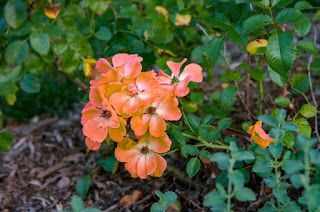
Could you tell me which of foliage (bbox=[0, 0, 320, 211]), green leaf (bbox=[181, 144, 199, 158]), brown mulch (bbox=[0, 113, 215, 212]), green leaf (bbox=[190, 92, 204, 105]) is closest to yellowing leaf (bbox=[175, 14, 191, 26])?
foliage (bbox=[0, 0, 320, 211])

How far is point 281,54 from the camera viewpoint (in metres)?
1.48

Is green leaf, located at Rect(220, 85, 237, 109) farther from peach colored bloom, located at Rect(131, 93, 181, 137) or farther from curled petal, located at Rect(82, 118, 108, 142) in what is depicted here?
curled petal, located at Rect(82, 118, 108, 142)

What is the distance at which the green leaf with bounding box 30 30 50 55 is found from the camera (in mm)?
1338

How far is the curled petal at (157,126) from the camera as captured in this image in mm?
1353

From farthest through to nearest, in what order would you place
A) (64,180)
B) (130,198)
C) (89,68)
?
(64,180), (130,198), (89,68)

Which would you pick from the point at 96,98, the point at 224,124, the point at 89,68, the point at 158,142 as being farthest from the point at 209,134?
the point at 89,68

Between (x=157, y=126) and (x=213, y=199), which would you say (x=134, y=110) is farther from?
(x=213, y=199)

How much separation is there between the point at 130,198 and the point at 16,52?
971 mm

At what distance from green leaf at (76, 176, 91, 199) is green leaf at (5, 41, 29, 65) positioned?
2.88 feet

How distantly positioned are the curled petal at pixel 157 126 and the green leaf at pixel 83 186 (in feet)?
2.71

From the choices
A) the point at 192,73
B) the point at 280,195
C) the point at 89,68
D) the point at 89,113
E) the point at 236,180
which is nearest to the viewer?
the point at 236,180

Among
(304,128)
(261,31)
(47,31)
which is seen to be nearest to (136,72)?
(47,31)

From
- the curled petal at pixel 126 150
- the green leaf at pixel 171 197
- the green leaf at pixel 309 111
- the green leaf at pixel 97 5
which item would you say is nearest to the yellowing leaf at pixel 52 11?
the green leaf at pixel 97 5

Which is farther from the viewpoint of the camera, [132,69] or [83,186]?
[83,186]
